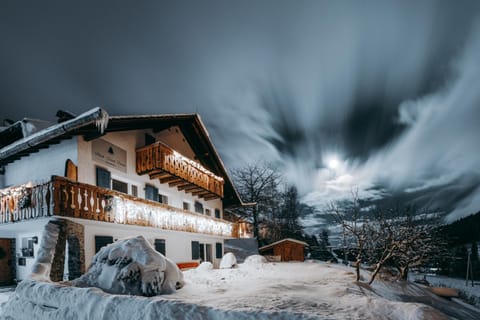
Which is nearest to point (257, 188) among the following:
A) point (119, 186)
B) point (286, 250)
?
point (286, 250)

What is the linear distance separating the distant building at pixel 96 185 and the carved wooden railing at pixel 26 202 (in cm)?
3

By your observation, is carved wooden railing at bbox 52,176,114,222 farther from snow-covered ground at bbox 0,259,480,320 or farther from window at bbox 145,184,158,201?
window at bbox 145,184,158,201

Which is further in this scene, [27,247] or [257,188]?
[257,188]

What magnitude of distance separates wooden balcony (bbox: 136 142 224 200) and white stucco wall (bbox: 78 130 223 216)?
0.34 m

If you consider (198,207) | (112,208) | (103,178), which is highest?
(103,178)

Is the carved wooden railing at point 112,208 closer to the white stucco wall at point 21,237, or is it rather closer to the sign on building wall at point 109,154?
the sign on building wall at point 109,154

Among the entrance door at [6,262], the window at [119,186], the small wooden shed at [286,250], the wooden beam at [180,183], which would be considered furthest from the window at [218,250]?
the entrance door at [6,262]

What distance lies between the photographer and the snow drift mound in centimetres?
779

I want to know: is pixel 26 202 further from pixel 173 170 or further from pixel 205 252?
pixel 205 252

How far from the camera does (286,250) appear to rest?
2653cm

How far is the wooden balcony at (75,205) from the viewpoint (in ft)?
30.7

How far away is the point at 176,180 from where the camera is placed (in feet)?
57.2

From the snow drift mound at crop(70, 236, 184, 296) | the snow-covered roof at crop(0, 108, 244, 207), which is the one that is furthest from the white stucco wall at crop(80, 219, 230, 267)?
the snow-covered roof at crop(0, 108, 244, 207)

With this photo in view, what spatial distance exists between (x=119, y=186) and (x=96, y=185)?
181 centimetres
